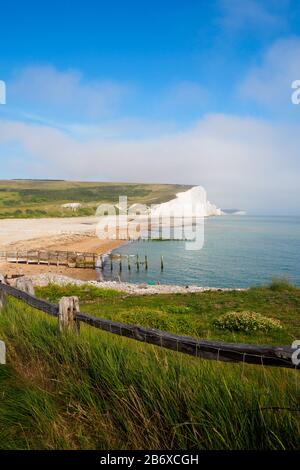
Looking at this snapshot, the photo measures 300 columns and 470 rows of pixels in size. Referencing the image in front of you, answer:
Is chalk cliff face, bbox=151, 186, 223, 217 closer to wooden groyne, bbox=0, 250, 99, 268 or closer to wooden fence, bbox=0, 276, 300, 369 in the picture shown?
wooden groyne, bbox=0, 250, 99, 268

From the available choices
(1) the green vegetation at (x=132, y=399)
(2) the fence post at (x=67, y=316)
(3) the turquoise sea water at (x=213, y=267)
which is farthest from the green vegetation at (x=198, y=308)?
(3) the turquoise sea water at (x=213, y=267)

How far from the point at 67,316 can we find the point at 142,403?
226cm

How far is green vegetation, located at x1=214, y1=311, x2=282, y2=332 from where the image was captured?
12.5m

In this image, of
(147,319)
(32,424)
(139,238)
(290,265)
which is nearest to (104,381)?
(32,424)

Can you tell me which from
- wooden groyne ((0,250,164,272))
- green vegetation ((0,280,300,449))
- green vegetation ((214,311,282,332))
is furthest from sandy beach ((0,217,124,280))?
green vegetation ((0,280,300,449))

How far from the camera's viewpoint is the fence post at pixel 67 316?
18.7 feet

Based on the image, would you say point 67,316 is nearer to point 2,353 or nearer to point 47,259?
point 2,353

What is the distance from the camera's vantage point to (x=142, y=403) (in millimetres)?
3889

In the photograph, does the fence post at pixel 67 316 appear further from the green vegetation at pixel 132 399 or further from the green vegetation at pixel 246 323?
the green vegetation at pixel 246 323

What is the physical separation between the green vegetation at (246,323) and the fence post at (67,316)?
773 centimetres

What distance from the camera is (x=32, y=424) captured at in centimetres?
390
